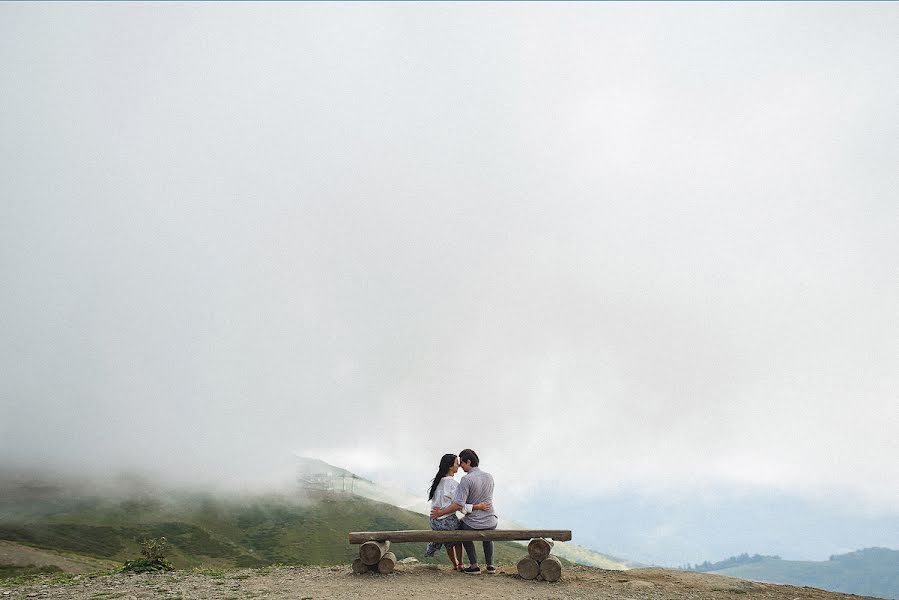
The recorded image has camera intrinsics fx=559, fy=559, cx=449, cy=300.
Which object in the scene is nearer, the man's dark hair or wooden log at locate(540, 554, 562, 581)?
wooden log at locate(540, 554, 562, 581)

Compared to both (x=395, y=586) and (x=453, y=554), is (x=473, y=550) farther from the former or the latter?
(x=395, y=586)

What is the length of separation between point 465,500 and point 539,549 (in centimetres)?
324

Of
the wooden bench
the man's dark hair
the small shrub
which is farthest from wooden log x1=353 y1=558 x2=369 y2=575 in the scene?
the small shrub

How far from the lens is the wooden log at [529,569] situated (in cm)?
2053

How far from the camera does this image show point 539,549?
20.7m

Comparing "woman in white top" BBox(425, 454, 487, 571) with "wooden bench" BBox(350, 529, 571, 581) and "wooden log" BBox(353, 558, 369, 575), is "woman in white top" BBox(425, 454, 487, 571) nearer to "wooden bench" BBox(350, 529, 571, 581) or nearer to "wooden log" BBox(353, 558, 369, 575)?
"wooden bench" BBox(350, 529, 571, 581)

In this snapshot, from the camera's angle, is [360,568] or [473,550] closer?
Answer: [360,568]

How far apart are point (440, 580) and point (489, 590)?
212 centimetres

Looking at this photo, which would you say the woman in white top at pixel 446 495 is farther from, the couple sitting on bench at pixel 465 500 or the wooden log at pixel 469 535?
the wooden log at pixel 469 535

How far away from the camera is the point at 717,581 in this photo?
2314 cm

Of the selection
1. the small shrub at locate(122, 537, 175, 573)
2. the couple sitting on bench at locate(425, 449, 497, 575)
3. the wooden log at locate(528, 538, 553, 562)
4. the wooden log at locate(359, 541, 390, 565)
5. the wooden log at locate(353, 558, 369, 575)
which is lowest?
the small shrub at locate(122, 537, 175, 573)

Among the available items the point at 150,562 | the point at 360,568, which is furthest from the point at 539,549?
the point at 150,562

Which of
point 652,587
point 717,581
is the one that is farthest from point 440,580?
point 717,581

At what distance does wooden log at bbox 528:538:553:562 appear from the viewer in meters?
20.6
